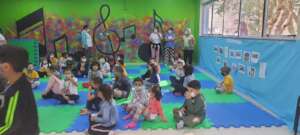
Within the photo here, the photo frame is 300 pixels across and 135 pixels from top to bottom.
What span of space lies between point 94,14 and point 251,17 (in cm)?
697

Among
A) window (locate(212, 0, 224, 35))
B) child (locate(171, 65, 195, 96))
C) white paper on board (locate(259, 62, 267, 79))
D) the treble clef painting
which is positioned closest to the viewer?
white paper on board (locate(259, 62, 267, 79))

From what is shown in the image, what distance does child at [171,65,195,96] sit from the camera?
6010 mm

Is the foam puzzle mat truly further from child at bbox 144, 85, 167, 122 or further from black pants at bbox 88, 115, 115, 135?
black pants at bbox 88, 115, 115, 135

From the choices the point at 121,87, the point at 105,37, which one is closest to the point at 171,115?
the point at 121,87

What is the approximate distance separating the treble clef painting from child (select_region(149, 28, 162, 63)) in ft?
5.03

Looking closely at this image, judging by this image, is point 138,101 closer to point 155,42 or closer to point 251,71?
point 251,71

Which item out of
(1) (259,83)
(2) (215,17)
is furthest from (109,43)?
(1) (259,83)

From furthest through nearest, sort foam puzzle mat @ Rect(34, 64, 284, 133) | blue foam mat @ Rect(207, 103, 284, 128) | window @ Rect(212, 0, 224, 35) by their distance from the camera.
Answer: window @ Rect(212, 0, 224, 35) < blue foam mat @ Rect(207, 103, 284, 128) < foam puzzle mat @ Rect(34, 64, 284, 133)

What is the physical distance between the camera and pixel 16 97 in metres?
1.56

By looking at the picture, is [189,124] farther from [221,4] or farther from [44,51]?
[44,51]

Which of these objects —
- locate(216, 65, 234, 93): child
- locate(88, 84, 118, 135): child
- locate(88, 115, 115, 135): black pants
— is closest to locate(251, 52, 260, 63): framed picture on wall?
locate(216, 65, 234, 93): child

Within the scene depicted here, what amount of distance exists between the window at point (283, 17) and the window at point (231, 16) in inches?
68.4

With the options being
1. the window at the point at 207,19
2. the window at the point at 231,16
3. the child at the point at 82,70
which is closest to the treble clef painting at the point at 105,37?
the child at the point at 82,70

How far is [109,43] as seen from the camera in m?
11.6
